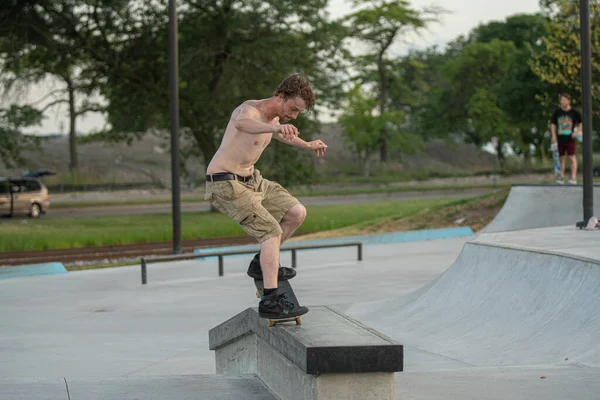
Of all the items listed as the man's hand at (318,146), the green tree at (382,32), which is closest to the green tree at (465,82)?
the green tree at (382,32)

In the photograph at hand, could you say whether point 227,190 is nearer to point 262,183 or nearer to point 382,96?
point 262,183

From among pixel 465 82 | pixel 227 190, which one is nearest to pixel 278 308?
pixel 227 190

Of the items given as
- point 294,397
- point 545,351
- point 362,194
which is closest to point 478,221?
point 545,351

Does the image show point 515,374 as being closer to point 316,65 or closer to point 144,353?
point 144,353

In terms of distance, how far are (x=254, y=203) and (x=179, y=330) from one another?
4.07 meters

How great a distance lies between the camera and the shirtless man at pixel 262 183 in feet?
21.7

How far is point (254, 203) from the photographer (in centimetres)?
684

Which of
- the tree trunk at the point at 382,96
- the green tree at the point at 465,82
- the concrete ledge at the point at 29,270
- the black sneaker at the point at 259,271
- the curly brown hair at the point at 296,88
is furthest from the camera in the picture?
the green tree at the point at 465,82

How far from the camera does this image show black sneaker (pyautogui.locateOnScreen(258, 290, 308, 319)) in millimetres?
6512

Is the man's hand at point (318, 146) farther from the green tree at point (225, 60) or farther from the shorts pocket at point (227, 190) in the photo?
the green tree at point (225, 60)

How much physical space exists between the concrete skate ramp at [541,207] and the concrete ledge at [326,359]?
12.1m

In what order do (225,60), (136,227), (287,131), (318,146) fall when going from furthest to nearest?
(225,60) → (136,227) → (318,146) → (287,131)

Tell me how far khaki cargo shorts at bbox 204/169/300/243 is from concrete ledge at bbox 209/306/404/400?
68cm

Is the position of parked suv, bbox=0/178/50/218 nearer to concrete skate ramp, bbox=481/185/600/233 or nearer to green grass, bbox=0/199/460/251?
green grass, bbox=0/199/460/251
